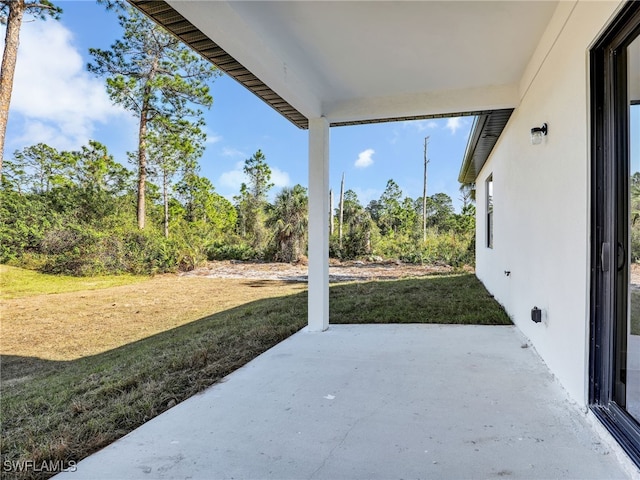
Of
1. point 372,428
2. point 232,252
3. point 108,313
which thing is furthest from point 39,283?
point 372,428

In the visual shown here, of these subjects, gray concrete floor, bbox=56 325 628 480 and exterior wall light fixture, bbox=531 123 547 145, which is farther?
exterior wall light fixture, bbox=531 123 547 145

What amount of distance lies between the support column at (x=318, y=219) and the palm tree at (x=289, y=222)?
8.01 meters

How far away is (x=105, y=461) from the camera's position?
5.49ft

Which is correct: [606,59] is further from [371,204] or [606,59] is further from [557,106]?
[371,204]

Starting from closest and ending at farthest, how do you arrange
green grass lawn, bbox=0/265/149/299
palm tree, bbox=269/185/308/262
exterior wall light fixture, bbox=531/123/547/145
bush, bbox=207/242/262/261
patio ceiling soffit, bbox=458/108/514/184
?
exterior wall light fixture, bbox=531/123/547/145
patio ceiling soffit, bbox=458/108/514/184
green grass lawn, bbox=0/265/149/299
palm tree, bbox=269/185/308/262
bush, bbox=207/242/262/261

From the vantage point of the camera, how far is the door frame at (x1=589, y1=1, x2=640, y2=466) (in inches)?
66.9

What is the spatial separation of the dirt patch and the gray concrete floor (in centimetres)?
725

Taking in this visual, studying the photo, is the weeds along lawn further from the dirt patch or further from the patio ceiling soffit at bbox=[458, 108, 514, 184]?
the patio ceiling soffit at bbox=[458, 108, 514, 184]

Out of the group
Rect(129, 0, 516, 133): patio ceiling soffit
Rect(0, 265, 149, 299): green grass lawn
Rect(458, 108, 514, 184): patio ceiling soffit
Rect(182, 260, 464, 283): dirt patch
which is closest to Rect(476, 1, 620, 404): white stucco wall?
Rect(458, 108, 514, 184): patio ceiling soffit

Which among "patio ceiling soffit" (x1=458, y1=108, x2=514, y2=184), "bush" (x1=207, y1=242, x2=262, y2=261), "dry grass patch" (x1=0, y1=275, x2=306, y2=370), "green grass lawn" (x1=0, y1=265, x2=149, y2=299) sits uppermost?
"patio ceiling soffit" (x1=458, y1=108, x2=514, y2=184)

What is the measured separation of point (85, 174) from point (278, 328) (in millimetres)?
11757

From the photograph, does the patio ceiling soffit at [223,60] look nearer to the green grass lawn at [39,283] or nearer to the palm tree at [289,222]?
the palm tree at [289,222]

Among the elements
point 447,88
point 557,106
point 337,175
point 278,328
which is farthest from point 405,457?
point 337,175

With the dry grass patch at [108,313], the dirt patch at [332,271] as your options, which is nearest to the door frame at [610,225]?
the dry grass patch at [108,313]
